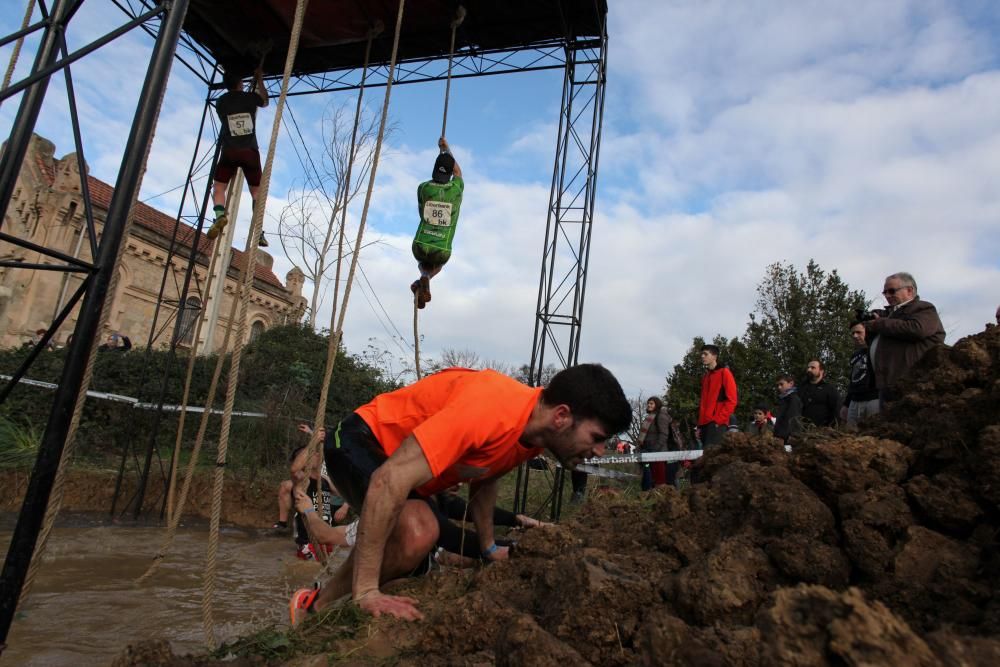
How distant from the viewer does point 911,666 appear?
1.05 m

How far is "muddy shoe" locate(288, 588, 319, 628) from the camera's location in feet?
9.07

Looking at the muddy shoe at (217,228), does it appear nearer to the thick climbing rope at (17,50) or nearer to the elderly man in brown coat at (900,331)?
the thick climbing rope at (17,50)

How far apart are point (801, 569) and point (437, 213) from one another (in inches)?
166

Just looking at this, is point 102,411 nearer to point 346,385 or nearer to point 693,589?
point 346,385

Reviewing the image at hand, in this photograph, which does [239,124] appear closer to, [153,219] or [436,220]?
[436,220]

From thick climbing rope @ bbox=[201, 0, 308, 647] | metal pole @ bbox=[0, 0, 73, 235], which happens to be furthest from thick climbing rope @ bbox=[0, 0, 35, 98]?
thick climbing rope @ bbox=[201, 0, 308, 647]

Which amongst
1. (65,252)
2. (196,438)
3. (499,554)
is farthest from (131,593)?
(65,252)

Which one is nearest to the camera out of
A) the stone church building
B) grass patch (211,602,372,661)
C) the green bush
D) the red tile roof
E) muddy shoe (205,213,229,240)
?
grass patch (211,602,372,661)

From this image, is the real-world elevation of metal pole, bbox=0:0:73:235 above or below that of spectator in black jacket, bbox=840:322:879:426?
above

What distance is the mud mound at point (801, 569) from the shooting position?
1195 millimetres

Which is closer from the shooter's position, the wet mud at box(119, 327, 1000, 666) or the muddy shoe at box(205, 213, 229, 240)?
the wet mud at box(119, 327, 1000, 666)

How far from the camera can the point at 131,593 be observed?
4.53 m

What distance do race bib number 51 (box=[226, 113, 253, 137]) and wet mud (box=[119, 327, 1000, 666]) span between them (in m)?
5.17

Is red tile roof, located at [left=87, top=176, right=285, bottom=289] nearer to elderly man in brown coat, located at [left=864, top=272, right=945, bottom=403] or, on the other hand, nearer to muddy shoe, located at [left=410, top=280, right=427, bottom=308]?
muddy shoe, located at [left=410, top=280, right=427, bottom=308]
